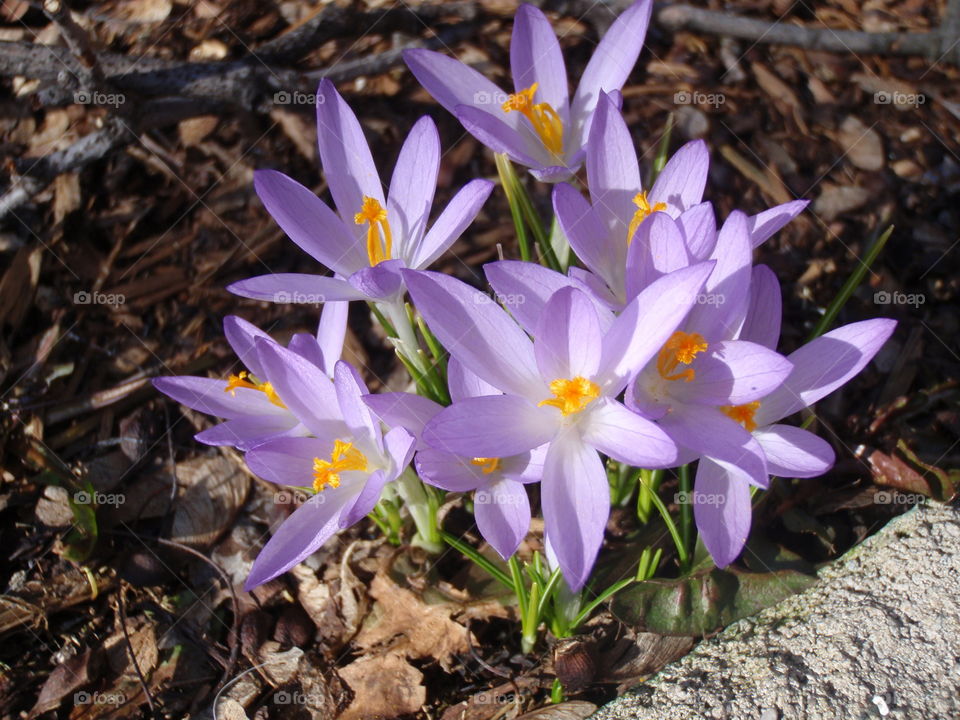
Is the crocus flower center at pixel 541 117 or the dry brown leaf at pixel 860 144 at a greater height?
the crocus flower center at pixel 541 117

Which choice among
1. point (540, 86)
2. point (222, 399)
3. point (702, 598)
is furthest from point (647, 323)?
point (222, 399)

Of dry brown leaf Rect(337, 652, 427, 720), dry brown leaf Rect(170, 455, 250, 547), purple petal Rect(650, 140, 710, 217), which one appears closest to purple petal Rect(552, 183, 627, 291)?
purple petal Rect(650, 140, 710, 217)

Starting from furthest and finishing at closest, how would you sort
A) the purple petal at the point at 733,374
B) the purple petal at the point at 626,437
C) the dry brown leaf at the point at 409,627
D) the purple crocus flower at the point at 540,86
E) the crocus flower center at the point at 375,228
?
the dry brown leaf at the point at 409,627 → the purple crocus flower at the point at 540,86 → the crocus flower center at the point at 375,228 → the purple petal at the point at 733,374 → the purple petal at the point at 626,437

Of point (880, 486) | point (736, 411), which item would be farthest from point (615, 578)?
point (880, 486)

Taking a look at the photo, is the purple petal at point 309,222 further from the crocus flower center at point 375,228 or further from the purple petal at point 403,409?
the purple petal at point 403,409

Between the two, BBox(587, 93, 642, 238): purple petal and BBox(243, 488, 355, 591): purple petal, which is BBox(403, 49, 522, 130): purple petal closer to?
BBox(587, 93, 642, 238): purple petal

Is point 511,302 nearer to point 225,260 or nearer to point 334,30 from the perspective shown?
point 225,260

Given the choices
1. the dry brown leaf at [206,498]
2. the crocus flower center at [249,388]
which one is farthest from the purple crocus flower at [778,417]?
the dry brown leaf at [206,498]
